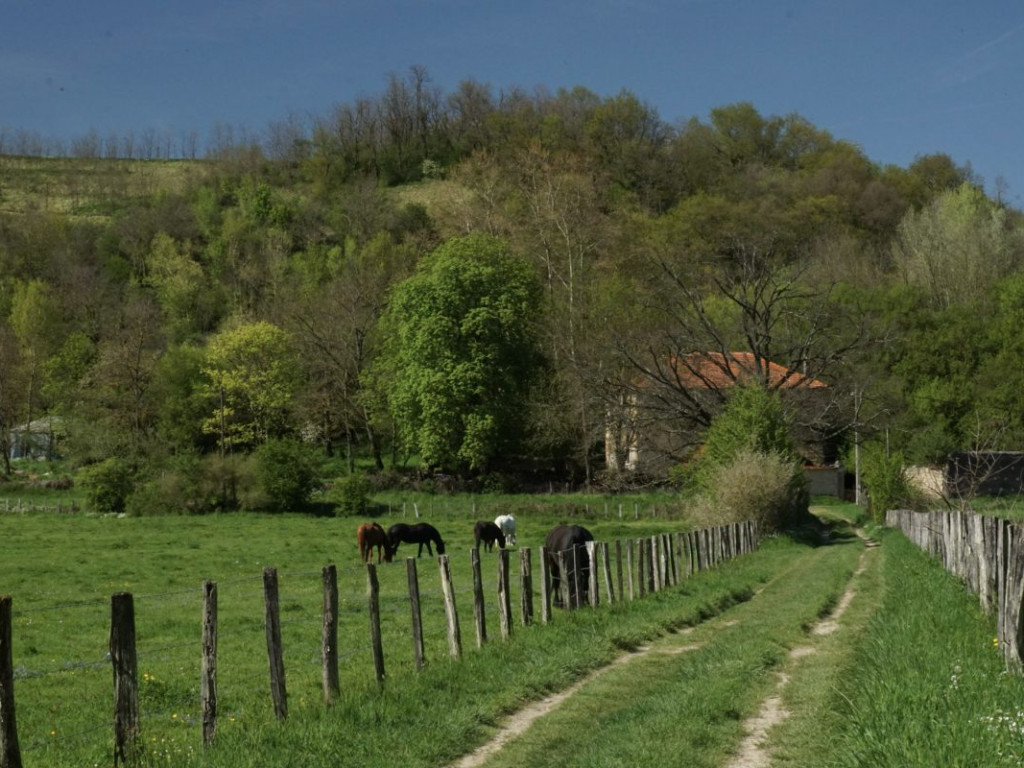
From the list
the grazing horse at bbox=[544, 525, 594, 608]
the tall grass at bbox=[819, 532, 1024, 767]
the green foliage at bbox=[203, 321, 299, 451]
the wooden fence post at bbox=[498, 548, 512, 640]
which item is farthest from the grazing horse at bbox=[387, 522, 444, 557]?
the green foliage at bbox=[203, 321, 299, 451]

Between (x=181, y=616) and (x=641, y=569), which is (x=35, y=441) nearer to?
(x=181, y=616)

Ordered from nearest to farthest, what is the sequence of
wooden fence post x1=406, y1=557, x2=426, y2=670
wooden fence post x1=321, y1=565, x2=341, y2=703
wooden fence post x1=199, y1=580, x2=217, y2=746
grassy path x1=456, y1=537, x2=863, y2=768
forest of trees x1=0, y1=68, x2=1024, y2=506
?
1. grassy path x1=456, y1=537, x2=863, y2=768
2. wooden fence post x1=199, y1=580, x2=217, y2=746
3. wooden fence post x1=321, y1=565, x2=341, y2=703
4. wooden fence post x1=406, y1=557, x2=426, y2=670
5. forest of trees x1=0, y1=68, x2=1024, y2=506

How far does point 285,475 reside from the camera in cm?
5491

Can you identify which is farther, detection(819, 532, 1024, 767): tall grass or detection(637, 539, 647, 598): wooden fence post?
detection(637, 539, 647, 598): wooden fence post

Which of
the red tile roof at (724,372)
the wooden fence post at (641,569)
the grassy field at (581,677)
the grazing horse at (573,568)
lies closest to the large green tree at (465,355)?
the red tile roof at (724,372)

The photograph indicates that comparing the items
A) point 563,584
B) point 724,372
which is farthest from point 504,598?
point 724,372

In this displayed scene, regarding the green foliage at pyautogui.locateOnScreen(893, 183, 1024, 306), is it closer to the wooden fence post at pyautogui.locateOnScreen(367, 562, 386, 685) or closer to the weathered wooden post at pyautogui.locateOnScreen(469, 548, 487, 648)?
the weathered wooden post at pyautogui.locateOnScreen(469, 548, 487, 648)

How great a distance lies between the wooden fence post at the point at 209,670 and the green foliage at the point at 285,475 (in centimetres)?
4551

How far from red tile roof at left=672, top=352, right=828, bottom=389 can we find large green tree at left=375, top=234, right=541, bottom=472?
9620 millimetres

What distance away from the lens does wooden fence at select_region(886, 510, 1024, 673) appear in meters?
10.6

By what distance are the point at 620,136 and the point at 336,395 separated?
205ft

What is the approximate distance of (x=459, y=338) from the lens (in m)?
66.2

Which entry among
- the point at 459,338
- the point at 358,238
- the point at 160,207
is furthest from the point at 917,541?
the point at 160,207

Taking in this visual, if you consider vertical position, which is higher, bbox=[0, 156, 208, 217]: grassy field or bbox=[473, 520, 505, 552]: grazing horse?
bbox=[0, 156, 208, 217]: grassy field
